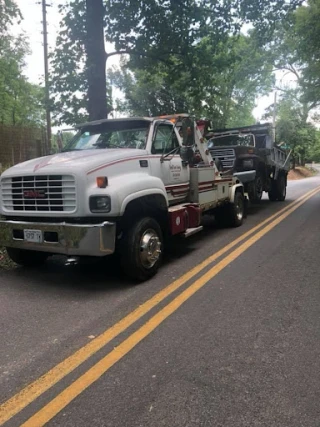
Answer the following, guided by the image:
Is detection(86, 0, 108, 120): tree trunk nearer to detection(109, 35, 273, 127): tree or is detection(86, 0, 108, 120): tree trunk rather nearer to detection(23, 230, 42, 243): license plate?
detection(109, 35, 273, 127): tree

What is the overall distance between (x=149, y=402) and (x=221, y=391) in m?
0.53

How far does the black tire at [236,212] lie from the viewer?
361 inches

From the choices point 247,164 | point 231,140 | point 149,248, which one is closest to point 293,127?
point 231,140

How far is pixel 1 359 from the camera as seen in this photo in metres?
3.47

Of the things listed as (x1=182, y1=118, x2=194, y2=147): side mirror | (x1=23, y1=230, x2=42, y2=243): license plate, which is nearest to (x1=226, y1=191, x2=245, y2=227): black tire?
(x1=182, y1=118, x2=194, y2=147): side mirror

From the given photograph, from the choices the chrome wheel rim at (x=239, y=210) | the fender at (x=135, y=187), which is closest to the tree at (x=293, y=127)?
the chrome wheel rim at (x=239, y=210)

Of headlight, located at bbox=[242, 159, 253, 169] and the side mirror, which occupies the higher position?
the side mirror

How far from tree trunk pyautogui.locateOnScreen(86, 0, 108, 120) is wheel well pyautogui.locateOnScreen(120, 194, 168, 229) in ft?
19.9

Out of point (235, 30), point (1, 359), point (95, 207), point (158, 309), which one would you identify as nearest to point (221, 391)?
point (158, 309)

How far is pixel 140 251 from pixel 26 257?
6.50 feet

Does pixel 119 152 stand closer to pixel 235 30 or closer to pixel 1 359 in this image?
pixel 1 359

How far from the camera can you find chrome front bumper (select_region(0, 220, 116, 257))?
15.8ft

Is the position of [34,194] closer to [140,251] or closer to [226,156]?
[140,251]

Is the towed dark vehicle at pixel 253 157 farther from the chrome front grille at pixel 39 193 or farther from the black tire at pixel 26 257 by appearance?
the chrome front grille at pixel 39 193
